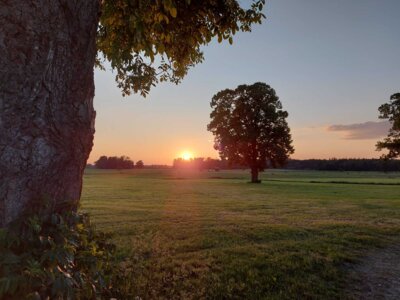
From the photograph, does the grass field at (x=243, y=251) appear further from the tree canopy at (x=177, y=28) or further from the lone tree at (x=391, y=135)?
the lone tree at (x=391, y=135)

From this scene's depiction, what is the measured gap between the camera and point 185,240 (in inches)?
470

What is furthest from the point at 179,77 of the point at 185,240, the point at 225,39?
the point at 185,240

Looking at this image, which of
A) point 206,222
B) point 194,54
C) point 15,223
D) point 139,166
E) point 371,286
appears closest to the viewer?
point 15,223

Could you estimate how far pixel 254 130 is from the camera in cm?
5538

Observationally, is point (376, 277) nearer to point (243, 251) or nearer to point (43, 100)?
point (243, 251)

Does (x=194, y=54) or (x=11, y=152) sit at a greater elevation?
(x=194, y=54)

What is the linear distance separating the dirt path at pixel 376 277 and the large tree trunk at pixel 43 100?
6.62m

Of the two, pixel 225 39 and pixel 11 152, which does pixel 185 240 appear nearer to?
pixel 225 39

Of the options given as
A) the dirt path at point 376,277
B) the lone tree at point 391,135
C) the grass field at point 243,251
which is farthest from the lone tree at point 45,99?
the lone tree at point 391,135

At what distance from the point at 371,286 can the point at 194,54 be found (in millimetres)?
7484

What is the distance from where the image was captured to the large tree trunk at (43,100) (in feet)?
14.7

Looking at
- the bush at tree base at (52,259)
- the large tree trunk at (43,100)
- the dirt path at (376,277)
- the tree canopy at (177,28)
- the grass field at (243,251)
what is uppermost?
the tree canopy at (177,28)

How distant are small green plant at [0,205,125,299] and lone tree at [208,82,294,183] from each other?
50.5 meters

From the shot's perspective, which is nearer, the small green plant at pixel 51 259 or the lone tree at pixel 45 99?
the small green plant at pixel 51 259
